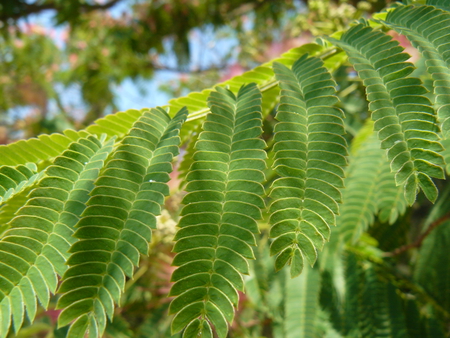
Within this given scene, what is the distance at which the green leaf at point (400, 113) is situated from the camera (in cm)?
43

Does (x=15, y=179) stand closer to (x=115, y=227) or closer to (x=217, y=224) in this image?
(x=115, y=227)

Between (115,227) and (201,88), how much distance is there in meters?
2.99

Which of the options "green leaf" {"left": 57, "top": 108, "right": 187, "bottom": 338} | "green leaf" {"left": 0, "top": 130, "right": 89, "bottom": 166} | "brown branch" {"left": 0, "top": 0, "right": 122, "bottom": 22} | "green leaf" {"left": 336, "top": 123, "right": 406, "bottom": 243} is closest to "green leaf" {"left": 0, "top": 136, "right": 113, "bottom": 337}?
"green leaf" {"left": 57, "top": 108, "right": 187, "bottom": 338}

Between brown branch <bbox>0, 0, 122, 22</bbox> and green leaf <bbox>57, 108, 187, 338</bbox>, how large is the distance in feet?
7.78

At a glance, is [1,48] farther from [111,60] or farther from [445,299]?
[445,299]

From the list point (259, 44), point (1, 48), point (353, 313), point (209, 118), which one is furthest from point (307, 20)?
point (1, 48)

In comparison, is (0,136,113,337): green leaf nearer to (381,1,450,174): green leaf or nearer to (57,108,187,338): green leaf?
(57,108,187,338): green leaf

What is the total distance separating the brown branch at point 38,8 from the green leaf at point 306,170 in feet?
7.91

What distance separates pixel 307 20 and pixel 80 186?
168cm

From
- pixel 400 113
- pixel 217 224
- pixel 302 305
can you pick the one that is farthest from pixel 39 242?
pixel 302 305

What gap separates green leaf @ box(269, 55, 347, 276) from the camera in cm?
42

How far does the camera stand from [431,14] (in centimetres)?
60

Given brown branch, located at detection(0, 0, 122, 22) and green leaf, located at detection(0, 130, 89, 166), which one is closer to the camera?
green leaf, located at detection(0, 130, 89, 166)

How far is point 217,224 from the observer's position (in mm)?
439
